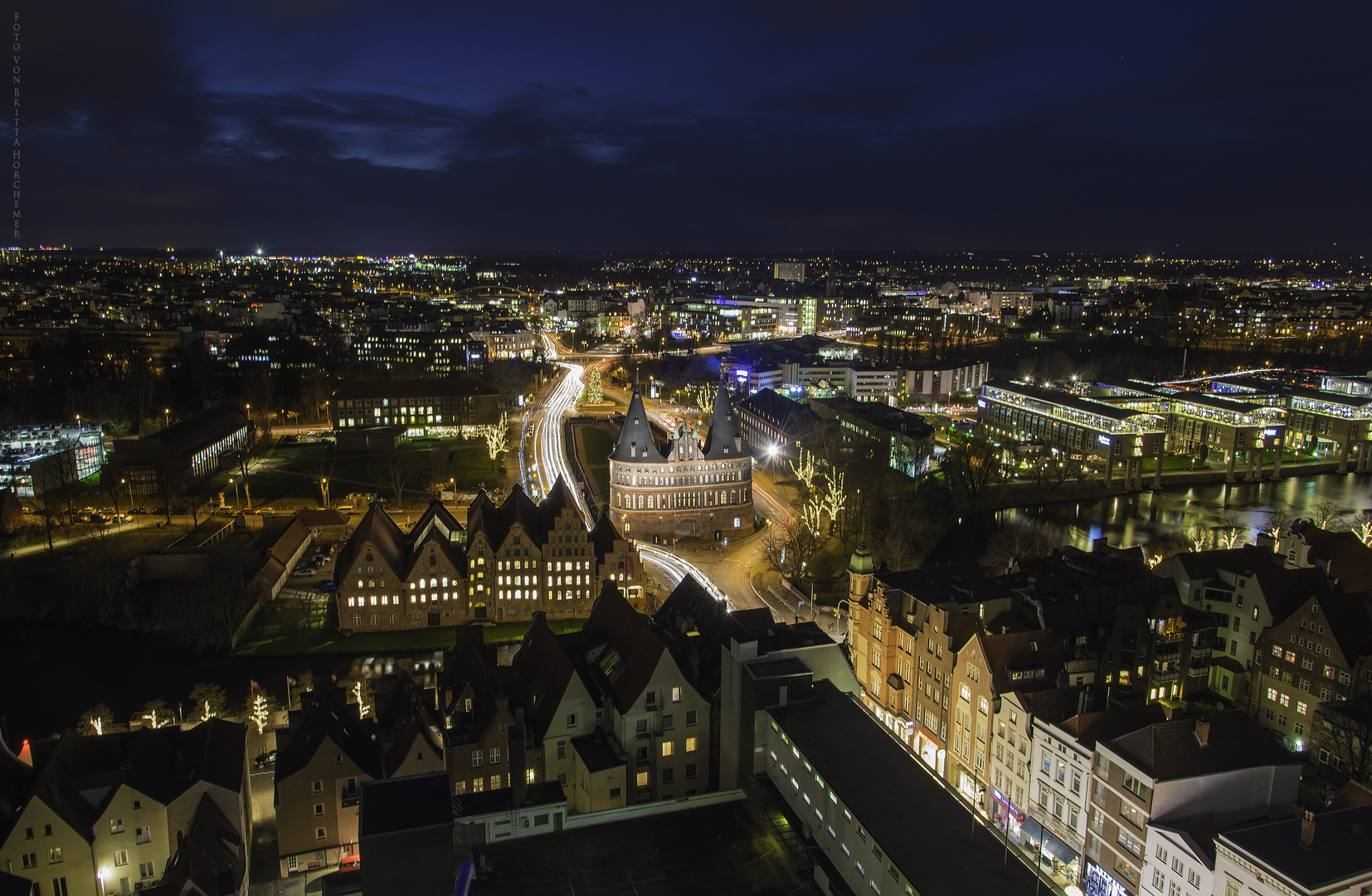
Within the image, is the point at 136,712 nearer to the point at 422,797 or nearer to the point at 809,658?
the point at 422,797

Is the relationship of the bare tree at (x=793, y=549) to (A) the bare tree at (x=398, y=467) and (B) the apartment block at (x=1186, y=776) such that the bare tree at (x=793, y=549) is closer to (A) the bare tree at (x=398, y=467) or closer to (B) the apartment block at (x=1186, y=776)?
(B) the apartment block at (x=1186, y=776)

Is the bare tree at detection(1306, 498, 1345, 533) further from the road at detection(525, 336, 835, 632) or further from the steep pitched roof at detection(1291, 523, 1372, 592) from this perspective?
the road at detection(525, 336, 835, 632)

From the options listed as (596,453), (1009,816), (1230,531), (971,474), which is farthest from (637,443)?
(1230,531)

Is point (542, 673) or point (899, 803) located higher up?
point (899, 803)

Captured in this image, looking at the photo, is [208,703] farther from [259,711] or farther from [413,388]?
[413,388]

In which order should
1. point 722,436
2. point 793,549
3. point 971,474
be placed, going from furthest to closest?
point 971,474, point 722,436, point 793,549

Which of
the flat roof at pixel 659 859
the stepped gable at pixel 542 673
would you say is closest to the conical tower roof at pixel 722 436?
the stepped gable at pixel 542 673

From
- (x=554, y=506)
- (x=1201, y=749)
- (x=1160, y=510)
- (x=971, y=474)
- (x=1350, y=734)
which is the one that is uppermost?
(x=1201, y=749)
